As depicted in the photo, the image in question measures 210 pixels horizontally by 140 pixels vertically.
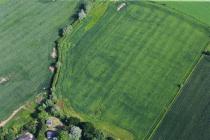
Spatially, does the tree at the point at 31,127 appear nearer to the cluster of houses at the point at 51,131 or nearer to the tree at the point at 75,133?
the cluster of houses at the point at 51,131

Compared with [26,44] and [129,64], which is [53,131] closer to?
[129,64]

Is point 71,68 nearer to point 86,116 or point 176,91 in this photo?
point 86,116

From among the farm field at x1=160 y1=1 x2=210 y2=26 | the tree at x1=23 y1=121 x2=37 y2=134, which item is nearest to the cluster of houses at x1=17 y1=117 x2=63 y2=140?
the tree at x1=23 y1=121 x2=37 y2=134

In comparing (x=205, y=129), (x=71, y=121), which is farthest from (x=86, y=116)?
(x=205, y=129)

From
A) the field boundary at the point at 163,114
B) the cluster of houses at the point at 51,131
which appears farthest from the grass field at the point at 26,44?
the field boundary at the point at 163,114

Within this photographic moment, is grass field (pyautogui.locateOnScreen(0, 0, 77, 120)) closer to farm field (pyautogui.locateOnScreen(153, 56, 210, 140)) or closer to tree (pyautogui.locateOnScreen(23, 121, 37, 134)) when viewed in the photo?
tree (pyautogui.locateOnScreen(23, 121, 37, 134))

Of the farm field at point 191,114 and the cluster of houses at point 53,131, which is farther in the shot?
the farm field at point 191,114
